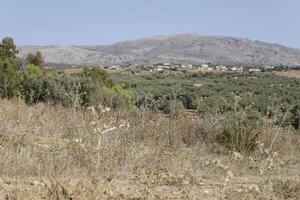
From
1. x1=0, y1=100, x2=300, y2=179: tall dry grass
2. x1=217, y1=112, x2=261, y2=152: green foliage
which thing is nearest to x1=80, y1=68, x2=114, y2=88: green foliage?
x1=0, y1=100, x2=300, y2=179: tall dry grass

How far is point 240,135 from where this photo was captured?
9.08 m

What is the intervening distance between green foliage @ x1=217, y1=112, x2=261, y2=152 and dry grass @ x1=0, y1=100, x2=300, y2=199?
0.81 feet

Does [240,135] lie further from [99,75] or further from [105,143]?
[99,75]

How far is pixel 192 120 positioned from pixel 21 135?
12.2 ft

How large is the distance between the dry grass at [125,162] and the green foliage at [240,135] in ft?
0.81

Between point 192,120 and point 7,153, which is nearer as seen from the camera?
point 7,153

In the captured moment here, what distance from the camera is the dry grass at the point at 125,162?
203 inches

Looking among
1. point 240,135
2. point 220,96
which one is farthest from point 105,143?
point 220,96

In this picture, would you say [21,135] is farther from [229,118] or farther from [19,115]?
[229,118]

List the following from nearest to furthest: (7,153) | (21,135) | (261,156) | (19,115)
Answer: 1. (7,153)
2. (21,135)
3. (261,156)
4. (19,115)

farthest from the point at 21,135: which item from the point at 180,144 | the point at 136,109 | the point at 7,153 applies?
the point at 136,109

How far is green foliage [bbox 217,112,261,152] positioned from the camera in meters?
8.96

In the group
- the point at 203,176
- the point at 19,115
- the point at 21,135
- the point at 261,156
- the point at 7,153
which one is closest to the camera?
the point at 7,153

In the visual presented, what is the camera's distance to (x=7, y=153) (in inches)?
227
